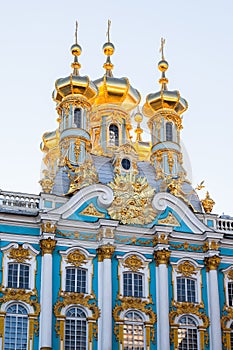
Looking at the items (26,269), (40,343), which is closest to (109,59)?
(26,269)

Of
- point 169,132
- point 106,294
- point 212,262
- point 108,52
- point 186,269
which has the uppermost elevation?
point 108,52

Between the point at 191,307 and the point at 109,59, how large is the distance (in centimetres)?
1424

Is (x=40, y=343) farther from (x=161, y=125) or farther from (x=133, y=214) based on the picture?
(x=161, y=125)

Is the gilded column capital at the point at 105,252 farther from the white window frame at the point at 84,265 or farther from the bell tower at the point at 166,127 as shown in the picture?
the bell tower at the point at 166,127

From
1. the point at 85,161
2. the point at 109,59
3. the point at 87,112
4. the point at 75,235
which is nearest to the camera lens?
the point at 75,235

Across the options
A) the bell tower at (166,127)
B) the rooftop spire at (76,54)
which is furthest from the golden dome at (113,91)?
the rooftop spire at (76,54)

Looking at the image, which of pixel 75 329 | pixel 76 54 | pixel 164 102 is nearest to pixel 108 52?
pixel 76 54

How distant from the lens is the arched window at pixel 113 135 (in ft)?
108

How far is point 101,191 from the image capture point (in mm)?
27188

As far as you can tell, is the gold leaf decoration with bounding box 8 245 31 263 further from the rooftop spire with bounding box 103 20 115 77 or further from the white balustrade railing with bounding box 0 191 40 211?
the rooftop spire with bounding box 103 20 115 77

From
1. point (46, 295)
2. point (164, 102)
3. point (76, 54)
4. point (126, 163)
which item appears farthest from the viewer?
point (76, 54)

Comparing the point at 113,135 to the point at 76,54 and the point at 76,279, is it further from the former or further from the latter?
the point at 76,279

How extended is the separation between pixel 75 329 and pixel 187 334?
4081 millimetres

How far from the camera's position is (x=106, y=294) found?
25406mm
